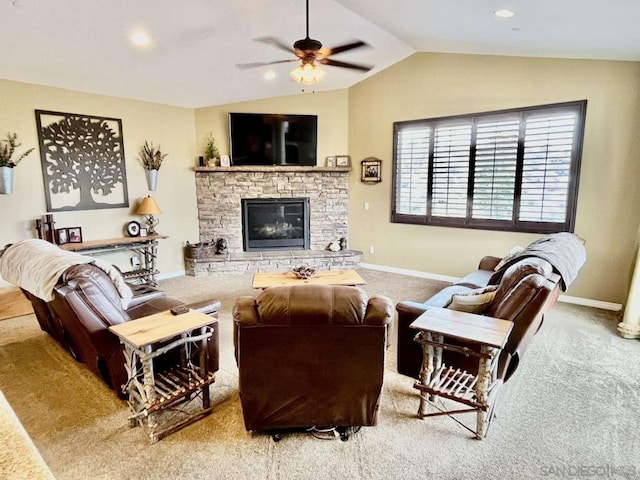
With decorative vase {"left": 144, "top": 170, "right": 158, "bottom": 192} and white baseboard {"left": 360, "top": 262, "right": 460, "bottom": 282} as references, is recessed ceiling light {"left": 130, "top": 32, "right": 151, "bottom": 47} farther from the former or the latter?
white baseboard {"left": 360, "top": 262, "right": 460, "bottom": 282}

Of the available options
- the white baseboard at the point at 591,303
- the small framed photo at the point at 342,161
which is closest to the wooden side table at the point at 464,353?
the white baseboard at the point at 591,303

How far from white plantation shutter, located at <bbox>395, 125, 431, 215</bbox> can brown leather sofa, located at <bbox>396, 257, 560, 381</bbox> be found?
321cm

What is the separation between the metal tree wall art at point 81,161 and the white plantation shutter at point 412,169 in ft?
13.8

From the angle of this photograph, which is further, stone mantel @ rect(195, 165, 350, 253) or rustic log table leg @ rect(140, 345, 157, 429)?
stone mantel @ rect(195, 165, 350, 253)

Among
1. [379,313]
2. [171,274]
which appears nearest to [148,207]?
[171,274]

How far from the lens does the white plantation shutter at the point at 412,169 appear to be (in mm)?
5758

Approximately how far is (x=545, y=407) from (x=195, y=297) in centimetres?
411

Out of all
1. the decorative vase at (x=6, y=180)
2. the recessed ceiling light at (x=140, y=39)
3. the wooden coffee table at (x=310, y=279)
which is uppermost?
the recessed ceiling light at (x=140, y=39)

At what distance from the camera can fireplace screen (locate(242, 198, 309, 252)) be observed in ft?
21.5

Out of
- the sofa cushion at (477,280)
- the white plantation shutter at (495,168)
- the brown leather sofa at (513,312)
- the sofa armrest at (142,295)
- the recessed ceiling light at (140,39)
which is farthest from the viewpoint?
the white plantation shutter at (495,168)

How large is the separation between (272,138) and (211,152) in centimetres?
105

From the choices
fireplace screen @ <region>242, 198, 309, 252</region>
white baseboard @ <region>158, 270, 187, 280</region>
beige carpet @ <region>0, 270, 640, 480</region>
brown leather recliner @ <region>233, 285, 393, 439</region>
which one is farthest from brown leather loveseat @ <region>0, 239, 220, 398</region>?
fireplace screen @ <region>242, 198, 309, 252</region>

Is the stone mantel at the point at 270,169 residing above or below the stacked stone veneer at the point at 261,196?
above

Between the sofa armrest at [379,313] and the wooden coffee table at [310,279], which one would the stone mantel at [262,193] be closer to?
the wooden coffee table at [310,279]
